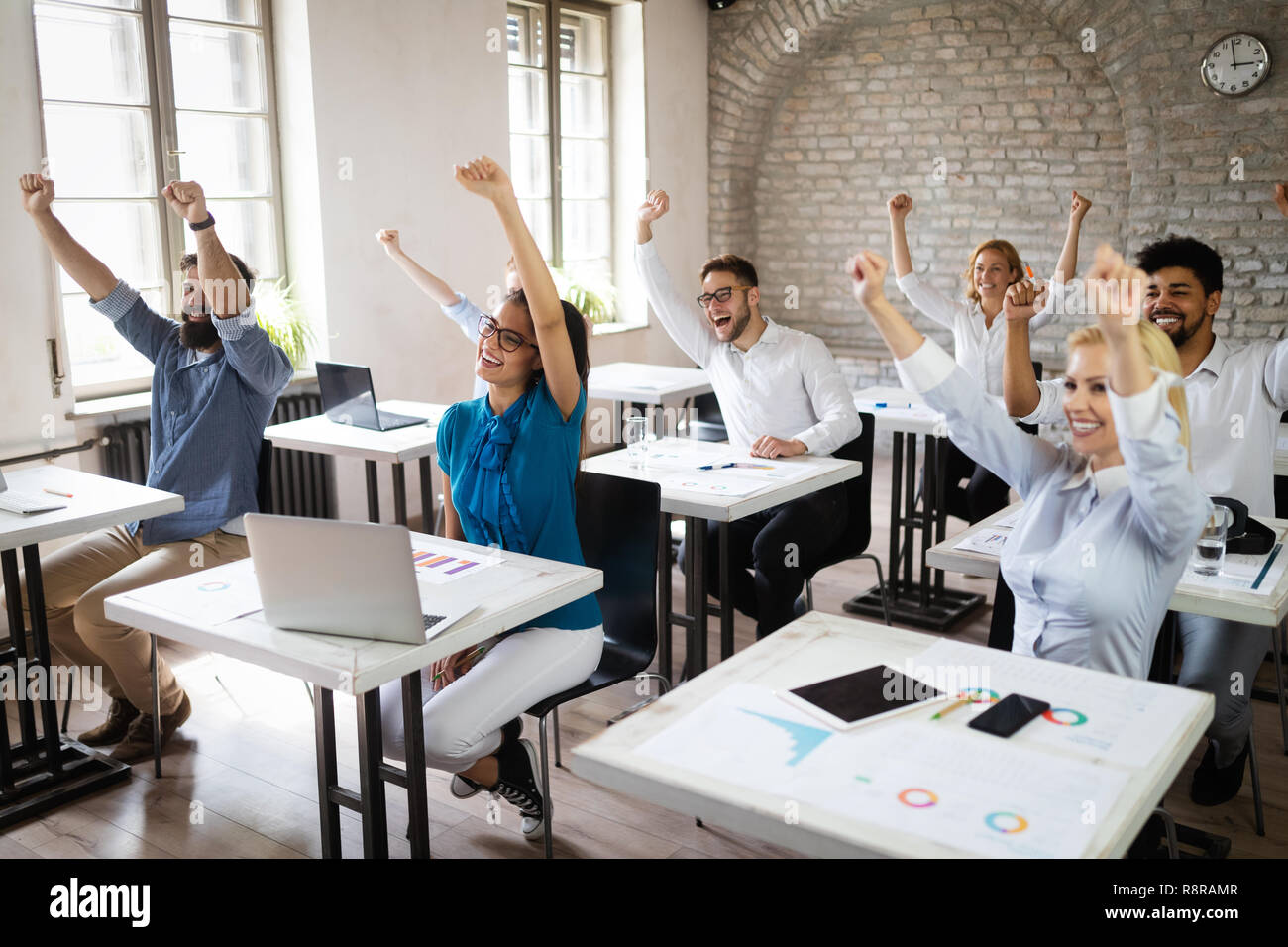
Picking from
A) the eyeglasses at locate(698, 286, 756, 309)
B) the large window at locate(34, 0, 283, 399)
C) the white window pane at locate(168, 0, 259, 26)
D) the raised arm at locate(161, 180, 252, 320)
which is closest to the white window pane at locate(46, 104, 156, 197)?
the large window at locate(34, 0, 283, 399)

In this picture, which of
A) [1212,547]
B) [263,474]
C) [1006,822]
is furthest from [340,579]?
[1212,547]

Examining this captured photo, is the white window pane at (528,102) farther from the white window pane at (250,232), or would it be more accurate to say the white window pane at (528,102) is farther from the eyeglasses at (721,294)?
the eyeglasses at (721,294)

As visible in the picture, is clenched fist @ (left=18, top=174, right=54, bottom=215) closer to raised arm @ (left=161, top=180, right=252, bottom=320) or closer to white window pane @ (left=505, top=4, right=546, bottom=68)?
raised arm @ (left=161, top=180, right=252, bottom=320)

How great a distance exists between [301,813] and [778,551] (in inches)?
61.9

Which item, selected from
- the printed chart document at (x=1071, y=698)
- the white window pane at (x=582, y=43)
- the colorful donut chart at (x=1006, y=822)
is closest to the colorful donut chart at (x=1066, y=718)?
the printed chart document at (x=1071, y=698)

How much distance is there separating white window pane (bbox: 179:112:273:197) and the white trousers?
3.45 m

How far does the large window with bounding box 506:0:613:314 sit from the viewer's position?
6684 mm

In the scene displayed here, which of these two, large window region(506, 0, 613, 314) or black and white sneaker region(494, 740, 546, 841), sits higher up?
large window region(506, 0, 613, 314)

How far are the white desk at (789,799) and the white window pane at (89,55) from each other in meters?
3.85

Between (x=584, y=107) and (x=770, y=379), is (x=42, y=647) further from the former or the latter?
(x=584, y=107)

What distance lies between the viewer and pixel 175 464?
3373 millimetres

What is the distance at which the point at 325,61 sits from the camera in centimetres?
526

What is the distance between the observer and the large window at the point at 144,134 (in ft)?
15.1
